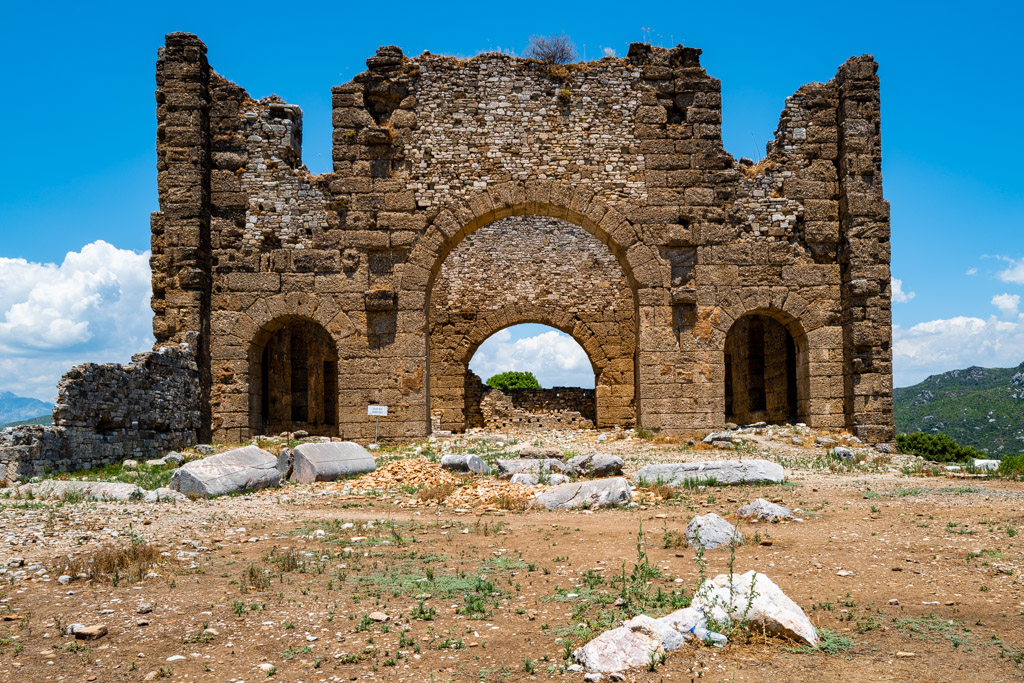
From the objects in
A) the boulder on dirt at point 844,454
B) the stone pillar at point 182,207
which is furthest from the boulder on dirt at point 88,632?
the boulder on dirt at point 844,454

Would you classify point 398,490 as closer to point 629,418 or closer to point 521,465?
point 521,465

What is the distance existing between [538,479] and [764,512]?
330 centimetres

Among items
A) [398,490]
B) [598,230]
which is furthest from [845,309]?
[398,490]

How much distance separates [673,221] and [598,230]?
1.35m

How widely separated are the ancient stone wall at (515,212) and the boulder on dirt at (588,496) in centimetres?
560

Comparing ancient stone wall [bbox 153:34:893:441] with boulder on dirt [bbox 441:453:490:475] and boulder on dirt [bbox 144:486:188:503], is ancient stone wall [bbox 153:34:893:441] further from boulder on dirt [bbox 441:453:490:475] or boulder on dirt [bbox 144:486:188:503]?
boulder on dirt [bbox 144:486:188:503]

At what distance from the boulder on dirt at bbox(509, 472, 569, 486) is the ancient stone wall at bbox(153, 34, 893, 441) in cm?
445

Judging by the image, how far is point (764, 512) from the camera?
7527 mm

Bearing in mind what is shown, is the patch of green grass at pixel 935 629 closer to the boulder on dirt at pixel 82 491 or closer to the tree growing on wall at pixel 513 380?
the boulder on dirt at pixel 82 491

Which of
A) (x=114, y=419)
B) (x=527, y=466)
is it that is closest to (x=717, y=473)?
(x=527, y=466)

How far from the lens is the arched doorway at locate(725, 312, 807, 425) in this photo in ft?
50.1

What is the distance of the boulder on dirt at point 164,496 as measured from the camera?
8758 mm

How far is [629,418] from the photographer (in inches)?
805

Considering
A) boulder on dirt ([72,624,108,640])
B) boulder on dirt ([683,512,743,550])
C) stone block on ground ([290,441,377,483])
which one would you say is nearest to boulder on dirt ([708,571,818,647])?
boulder on dirt ([683,512,743,550])
